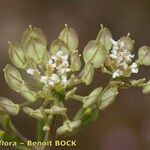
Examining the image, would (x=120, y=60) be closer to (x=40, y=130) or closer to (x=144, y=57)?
(x=144, y=57)

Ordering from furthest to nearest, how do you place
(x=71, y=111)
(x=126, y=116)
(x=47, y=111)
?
(x=126, y=116)
(x=71, y=111)
(x=47, y=111)

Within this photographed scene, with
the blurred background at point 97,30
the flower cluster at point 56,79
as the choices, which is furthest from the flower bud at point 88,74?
the blurred background at point 97,30

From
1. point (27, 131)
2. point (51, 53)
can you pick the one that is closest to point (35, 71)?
point (51, 53)

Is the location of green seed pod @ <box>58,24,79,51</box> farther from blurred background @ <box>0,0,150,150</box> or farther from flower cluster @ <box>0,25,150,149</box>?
blurred background @ <box>0,0,150,150</box>

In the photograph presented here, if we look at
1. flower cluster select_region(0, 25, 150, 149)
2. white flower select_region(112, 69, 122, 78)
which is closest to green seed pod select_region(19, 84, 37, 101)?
flower cluster select_region(0, 25, 150, 149)

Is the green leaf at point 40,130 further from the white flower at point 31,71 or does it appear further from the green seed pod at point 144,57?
the green seed pod at point 144,57

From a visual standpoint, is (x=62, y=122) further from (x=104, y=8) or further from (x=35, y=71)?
(x=104, y=8)

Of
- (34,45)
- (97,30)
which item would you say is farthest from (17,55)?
(97,30)
